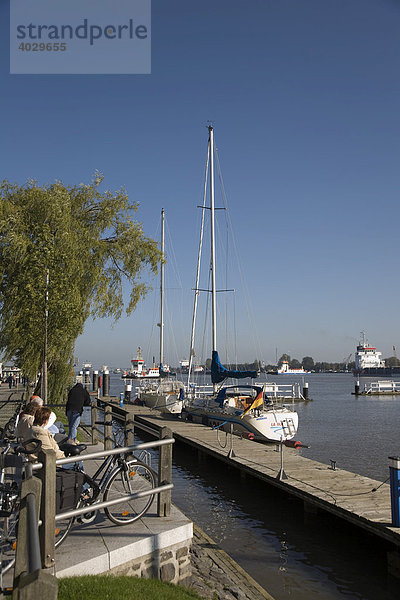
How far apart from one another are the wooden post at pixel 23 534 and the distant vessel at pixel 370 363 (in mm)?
159496

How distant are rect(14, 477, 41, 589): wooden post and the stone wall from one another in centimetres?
179

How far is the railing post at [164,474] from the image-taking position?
7.01 metres

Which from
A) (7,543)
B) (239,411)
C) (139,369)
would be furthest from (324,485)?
(139,369)

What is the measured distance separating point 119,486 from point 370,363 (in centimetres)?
16029

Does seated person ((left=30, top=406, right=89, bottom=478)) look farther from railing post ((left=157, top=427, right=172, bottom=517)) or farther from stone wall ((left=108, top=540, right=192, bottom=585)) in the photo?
stone wall ((left=108, top=540, right=192, bottom=585))

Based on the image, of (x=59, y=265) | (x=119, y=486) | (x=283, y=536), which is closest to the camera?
(x=119, y=486)

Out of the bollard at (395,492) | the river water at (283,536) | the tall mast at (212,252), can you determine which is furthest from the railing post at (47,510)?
the tall mast at (212,252)

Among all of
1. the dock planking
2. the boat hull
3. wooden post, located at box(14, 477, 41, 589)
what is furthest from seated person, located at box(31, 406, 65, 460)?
the boat hull

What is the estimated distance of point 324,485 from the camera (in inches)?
498

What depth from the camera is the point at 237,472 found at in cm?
1798

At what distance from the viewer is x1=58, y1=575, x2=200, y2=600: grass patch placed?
5.01 m

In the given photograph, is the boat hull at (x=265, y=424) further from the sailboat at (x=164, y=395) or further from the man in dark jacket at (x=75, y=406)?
the sailboat at (x=164, y=395)

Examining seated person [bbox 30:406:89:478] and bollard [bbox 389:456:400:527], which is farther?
bollard [bbox 389:456:400:527]

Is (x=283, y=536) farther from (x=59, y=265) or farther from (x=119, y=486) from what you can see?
(x=59, y=265)
